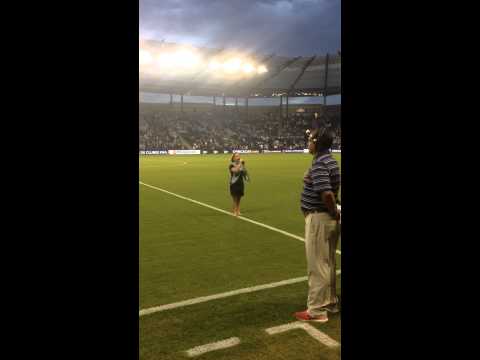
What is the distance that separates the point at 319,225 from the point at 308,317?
3.43 ft

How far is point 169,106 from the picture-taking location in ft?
237

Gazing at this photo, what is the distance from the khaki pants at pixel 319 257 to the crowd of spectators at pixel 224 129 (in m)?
50.1

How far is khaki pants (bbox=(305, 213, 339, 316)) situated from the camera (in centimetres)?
442

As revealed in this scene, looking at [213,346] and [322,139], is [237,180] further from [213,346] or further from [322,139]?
[213,346]

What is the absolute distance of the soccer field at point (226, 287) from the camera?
3967 millimetres

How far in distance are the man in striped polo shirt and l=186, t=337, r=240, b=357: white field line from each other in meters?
0.89

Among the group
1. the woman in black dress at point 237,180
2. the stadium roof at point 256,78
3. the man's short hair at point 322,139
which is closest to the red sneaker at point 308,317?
the man's short hair at point 322,139

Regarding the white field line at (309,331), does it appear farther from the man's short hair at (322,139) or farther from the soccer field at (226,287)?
the man's short hair at (322,139)

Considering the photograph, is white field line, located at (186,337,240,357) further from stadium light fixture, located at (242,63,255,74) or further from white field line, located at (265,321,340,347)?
stadium light fixture, located at (242,63,255,74)
